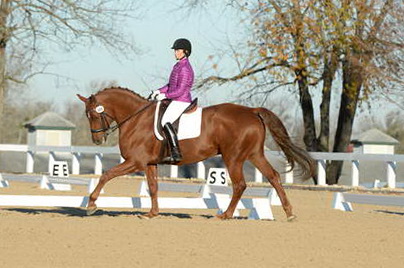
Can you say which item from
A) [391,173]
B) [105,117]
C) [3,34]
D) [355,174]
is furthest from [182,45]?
[3,34]

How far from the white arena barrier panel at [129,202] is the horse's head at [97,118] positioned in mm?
923

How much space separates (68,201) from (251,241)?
151 inches

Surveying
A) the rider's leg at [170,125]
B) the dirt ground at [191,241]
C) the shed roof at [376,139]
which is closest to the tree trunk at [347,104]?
the dirt ground at [191,241]

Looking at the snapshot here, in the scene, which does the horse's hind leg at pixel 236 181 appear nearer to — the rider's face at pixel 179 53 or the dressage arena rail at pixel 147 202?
the dressage arena rail at pixel 147 202

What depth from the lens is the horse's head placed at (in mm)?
12500

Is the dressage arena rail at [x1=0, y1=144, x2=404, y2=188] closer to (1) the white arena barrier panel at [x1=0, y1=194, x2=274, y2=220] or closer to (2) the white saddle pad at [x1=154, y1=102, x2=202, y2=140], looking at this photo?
(1) the white arena barrier panel at [x1=0, y1=194, x2=274, y2=220]

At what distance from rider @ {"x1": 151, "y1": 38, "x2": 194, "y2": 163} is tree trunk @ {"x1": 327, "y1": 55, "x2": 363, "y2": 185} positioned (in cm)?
1157

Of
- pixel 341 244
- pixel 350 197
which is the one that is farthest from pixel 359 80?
pixel 341 244

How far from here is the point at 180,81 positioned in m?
12.2

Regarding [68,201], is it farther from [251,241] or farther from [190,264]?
[190,264]

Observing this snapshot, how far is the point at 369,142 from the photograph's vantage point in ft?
178

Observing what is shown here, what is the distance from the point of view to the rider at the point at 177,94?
480 inches

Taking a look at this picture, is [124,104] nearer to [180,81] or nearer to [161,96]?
[161,96]

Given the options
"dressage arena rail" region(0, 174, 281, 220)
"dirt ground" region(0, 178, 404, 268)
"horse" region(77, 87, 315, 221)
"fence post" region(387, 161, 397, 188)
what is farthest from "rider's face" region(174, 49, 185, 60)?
"fence post" region(387, 161, 397, 188)
